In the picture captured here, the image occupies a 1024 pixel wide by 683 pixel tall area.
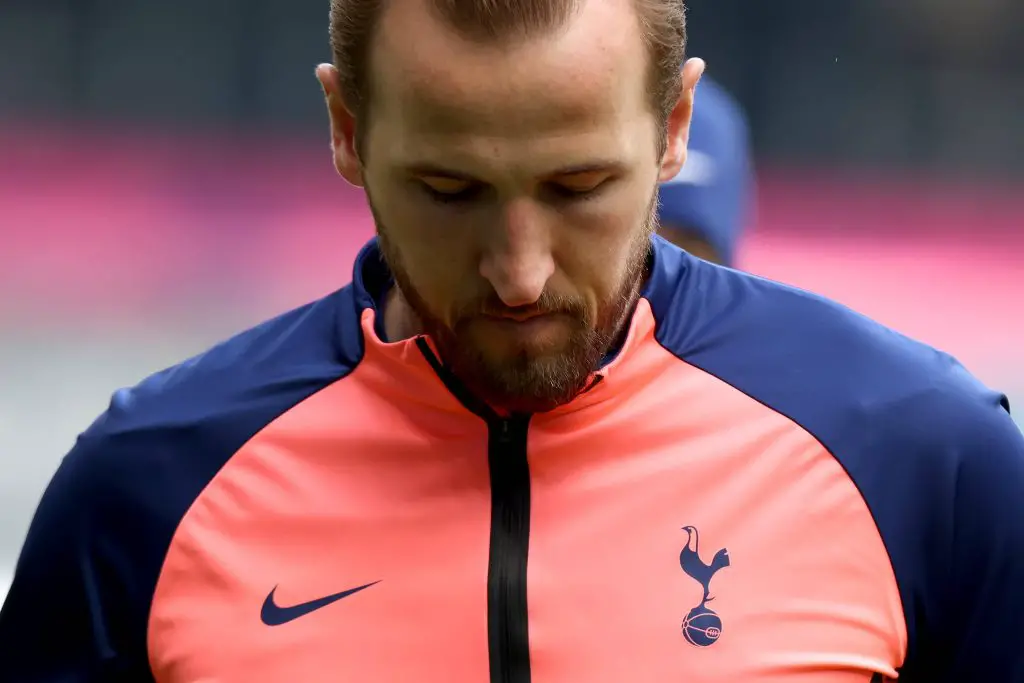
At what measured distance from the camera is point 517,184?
114 centimetres

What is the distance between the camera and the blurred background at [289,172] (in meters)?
4.41

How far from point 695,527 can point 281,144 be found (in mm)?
3849

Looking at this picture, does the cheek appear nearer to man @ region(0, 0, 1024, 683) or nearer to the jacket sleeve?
man @ region(0, 0, 1024, 683)

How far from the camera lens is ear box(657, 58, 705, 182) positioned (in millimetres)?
1302

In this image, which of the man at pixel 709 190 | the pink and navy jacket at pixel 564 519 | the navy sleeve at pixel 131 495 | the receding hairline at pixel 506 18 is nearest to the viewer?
the receding hairline at pixel 506 18

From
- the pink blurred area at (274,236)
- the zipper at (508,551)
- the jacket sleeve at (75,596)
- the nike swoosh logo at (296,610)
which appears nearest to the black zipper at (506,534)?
the zipper at (508,551)

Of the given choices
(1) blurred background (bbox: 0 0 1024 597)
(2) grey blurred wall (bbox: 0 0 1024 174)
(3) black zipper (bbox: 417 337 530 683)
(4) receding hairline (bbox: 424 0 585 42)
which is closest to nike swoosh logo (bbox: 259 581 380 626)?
(3) black zipper (bbox: 417 337 530 683)

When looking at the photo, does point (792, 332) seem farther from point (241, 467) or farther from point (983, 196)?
point (983, 196)

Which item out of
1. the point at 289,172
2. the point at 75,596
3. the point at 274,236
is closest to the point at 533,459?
the point at 75,596

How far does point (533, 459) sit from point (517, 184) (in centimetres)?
26

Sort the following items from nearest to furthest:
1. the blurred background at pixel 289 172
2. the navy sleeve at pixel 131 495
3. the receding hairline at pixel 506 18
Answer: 1. the receding hairline at pixel 506 18
2. the navy sleeve at pixel 131 495
3. the blurred background at pixel 289 172

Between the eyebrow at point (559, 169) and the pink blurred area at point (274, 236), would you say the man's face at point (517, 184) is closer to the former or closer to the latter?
the eyebrow at point (559, 169)

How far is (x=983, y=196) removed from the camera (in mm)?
5164

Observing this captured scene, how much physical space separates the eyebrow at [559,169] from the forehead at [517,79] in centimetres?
3
